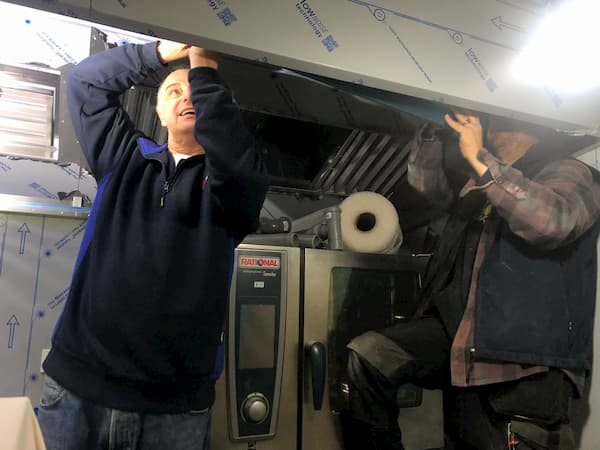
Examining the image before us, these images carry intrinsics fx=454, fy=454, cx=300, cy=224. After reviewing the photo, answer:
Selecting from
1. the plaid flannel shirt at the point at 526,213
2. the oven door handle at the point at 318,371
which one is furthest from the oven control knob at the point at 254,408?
the plaid flannel shirt at the point at 526,213

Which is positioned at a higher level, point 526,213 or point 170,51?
point 170,51

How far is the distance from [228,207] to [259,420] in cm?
66

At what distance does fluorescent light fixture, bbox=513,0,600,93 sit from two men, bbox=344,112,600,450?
140mm

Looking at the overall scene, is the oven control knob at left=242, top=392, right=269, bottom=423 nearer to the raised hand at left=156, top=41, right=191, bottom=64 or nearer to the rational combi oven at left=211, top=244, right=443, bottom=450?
the rational combi oven at left=211, top=244, right=443, bottom=450

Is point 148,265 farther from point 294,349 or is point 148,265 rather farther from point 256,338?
point 294,349

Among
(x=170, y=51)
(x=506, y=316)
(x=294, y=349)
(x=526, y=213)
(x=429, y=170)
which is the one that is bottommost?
(x=294, y=349)

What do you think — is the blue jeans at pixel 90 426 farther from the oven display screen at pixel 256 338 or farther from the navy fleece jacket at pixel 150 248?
the oven display screen at pixel 256 338

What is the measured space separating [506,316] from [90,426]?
1.02 metres

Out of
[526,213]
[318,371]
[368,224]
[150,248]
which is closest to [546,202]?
[526,213]

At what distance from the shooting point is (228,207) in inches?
39.1

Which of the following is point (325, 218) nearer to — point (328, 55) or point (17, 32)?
point (328, 55)

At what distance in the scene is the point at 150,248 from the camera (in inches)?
36.4

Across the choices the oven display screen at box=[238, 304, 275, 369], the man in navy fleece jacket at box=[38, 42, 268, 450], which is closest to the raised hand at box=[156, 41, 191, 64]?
the man in navy fleece jacket at box=[38, 42, 268, 450]


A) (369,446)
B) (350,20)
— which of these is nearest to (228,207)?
(350,20)
